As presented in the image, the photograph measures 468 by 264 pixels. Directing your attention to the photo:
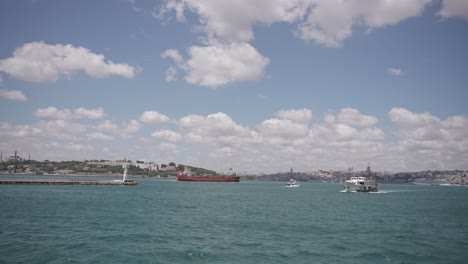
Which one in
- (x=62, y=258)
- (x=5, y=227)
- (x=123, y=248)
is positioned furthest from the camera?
(x=5, y=227)

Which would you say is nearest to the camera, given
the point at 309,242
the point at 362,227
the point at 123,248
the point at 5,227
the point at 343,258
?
the point at 343,258

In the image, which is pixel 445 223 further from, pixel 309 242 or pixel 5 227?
pixel 5 227

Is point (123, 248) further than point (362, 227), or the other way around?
point (362, 227)

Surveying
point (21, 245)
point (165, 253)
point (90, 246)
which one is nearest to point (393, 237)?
point (165, 253)

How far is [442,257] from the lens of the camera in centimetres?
2992

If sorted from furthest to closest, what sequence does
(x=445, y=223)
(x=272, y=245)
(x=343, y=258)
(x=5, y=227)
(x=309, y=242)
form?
1. (x=445, y=223)
2. (x=5, y=227)
3. (x=309, y=242)
4. (x=272, y=245)
5. (x=343, y=258)

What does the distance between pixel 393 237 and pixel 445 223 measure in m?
19.4

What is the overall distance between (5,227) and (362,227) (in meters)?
45.2

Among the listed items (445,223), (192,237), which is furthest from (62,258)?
(445,223)

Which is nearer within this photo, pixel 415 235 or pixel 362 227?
pixel 415 235

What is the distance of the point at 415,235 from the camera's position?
4022 centimetres

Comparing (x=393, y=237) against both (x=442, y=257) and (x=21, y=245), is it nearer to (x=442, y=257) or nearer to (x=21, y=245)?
(x=442, y=257)

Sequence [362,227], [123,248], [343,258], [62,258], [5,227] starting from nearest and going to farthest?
[62,258] → [343,258] → [123,248] → [5,227] → [362,227]

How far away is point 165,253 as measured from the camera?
29219 mm
